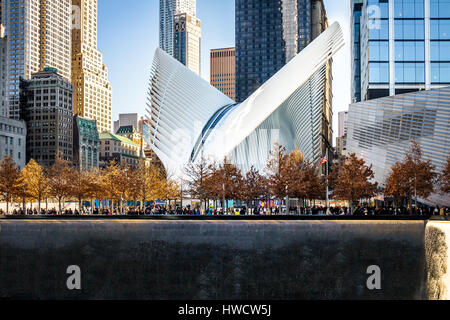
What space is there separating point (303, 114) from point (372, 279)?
49.9 m

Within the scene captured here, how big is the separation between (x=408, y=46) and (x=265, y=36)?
95.4m

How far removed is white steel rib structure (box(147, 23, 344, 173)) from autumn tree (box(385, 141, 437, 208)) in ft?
87.6

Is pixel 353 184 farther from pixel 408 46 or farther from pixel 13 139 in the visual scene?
pixel 13 139

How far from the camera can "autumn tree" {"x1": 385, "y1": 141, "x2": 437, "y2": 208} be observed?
42.9 metres

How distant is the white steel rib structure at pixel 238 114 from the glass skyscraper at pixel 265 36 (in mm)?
86127

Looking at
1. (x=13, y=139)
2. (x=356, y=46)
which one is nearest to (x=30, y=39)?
(x=13, y=139)

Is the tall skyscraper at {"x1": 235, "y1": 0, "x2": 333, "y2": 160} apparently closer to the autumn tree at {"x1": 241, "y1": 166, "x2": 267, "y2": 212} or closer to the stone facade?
the stone facade

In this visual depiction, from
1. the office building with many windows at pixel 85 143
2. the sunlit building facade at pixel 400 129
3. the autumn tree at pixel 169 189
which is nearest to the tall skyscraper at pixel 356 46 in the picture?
the office building with many windows at pixel 85 143

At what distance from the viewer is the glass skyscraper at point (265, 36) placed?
166625 mm

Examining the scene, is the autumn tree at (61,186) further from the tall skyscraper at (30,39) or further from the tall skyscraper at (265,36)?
the tall skyscraper at (265,36)

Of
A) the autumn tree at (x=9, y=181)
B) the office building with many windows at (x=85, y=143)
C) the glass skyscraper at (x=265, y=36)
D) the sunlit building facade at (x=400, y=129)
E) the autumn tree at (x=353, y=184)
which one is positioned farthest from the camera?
the glass skyscraper at (x=265, y=36)
